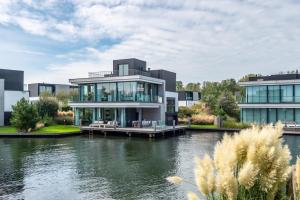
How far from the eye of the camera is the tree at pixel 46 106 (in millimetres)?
40188

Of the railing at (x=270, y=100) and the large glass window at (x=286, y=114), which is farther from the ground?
the railing at (x=270, y=100)

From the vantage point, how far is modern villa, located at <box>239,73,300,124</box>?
122 ft

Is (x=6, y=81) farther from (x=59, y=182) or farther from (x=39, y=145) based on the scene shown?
(x=59, y=182)

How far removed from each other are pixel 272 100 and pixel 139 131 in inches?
709

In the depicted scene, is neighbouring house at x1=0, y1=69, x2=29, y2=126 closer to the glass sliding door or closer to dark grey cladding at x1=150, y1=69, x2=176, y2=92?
dark grey cladding at x1=150, y1=69, x2=176, y2=92

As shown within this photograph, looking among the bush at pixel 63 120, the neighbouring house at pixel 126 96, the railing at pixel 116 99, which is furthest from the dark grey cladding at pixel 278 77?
the bush at pixel 63 120

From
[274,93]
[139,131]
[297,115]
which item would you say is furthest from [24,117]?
[297,115]

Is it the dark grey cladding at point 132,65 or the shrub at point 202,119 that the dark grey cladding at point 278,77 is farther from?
the dark grey cladding at point 132,65

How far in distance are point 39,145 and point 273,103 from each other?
27416mm

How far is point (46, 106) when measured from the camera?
40.3 metres

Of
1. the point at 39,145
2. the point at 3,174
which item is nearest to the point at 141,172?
the point at 3,174

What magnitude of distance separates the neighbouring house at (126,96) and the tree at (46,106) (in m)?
3.25

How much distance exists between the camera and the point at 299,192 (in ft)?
9.29

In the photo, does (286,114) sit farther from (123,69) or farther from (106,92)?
(106,92)
